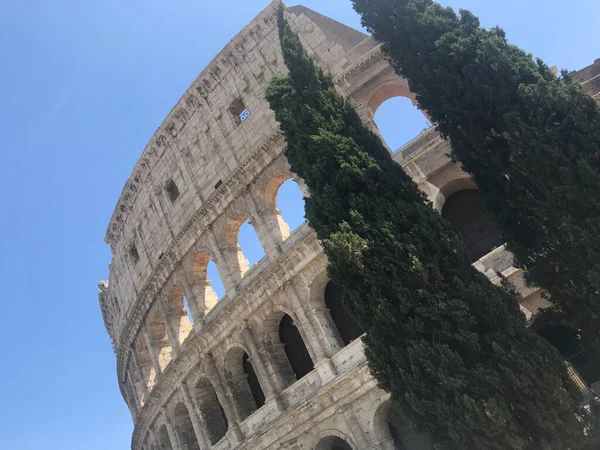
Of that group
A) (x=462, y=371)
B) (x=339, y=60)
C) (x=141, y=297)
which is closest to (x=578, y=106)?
(x=462, y=371)

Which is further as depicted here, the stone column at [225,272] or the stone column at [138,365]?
the stone column at [138,365]

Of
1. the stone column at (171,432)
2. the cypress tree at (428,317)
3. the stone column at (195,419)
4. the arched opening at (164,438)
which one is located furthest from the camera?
the arched opening at (164,438)

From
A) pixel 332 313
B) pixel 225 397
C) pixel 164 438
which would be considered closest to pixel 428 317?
pixel 332 313

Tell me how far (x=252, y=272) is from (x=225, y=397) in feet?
13.1

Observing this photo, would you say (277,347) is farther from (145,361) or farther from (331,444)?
(145,361)

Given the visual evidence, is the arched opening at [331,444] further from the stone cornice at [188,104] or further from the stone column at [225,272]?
the stone cornice at [188,104]

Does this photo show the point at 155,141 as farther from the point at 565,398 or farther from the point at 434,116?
the point at 565,398

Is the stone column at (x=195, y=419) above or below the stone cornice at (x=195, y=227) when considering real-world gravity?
below

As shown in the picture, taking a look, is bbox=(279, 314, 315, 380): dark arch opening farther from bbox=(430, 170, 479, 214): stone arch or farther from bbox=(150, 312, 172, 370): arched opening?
bbox=(150, 312, 172, 370): arched opening

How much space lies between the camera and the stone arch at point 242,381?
47.7 feet

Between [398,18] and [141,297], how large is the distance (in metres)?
14.4

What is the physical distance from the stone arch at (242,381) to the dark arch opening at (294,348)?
1222mm

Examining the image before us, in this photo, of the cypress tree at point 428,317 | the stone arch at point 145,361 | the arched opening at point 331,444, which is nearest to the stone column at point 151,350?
the stone arch at point 145,361

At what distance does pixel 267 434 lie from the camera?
12.8m
